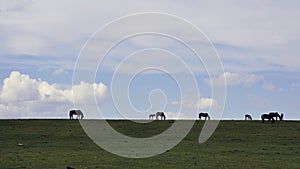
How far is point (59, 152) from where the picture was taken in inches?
1447

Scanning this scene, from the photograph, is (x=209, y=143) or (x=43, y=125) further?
(x=43, y=125)

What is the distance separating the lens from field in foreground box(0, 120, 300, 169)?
3164cm

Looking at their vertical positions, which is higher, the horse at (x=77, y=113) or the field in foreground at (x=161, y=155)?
the horse at (x=77, y=113)

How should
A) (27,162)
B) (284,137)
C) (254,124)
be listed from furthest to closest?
(254,124), (284,137), (27,162)

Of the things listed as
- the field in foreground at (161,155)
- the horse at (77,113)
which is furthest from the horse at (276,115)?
the horse at (77,113)

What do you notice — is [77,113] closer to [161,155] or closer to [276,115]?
[276,115]

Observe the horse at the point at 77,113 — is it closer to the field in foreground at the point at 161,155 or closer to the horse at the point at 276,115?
the field in foreground at the point at 161,155

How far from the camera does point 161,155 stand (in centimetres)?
3584

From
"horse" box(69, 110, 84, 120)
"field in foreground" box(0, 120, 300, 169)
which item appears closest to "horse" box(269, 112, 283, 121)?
"field in foreground" box(0, 120, 300, 169)

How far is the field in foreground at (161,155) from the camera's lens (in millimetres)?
31641

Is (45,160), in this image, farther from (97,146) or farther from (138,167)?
(97,146)

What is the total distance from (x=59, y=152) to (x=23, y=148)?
4016 millimetres

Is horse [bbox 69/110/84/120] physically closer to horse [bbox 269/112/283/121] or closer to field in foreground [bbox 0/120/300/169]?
field in foreground [bbox 0/120/300/169]

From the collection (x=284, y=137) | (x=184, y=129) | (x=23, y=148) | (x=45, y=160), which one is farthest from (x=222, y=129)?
(x=45, y=160)
